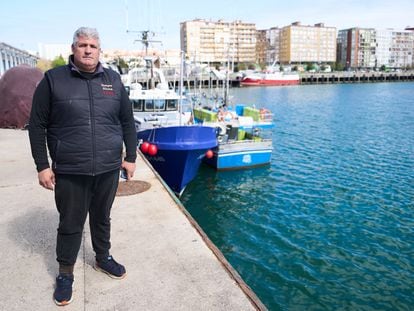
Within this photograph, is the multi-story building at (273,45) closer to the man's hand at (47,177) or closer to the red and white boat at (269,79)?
the red and white boat at (269,79)

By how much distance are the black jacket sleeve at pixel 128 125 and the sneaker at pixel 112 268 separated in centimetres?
100

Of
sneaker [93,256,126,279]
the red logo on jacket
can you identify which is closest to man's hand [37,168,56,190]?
the red logo on jacket

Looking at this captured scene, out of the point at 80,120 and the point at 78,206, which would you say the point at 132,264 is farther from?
the point at 80,120

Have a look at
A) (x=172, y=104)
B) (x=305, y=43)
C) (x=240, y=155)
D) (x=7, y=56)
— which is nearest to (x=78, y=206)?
(x=172, y=104)

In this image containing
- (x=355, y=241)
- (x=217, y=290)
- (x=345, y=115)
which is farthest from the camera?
(x=345, y=115)

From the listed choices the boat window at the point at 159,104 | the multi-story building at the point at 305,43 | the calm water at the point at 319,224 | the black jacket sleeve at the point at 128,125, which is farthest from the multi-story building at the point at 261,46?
the black jacket sleeve at the point at 128,125

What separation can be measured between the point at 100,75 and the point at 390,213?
8927 mm

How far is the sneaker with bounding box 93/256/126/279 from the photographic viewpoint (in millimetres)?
3477

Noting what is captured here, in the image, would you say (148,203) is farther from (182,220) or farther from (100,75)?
(100,75)

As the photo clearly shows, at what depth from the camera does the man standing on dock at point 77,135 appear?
2854 mm

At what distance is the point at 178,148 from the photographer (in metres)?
10.6

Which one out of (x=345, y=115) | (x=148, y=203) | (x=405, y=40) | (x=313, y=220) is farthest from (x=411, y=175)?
(x=405, y=40)

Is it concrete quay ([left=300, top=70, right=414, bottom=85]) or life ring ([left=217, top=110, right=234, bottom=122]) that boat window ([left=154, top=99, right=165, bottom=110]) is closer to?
life ring ([left=217, top=110, right=234, bottom=122])

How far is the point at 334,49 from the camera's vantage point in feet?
532
